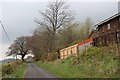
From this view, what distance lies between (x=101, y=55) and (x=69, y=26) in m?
39.9

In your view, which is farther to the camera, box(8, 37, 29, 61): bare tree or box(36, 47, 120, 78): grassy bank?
box(8, 37, 29, 61): bare tree

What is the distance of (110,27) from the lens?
36.2 m

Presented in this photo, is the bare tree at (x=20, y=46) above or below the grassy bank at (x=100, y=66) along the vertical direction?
above

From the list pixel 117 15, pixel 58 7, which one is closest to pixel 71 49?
pixel 117 15

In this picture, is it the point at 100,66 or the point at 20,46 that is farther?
the point at 20,46

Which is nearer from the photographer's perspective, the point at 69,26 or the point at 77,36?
the point at 69,26

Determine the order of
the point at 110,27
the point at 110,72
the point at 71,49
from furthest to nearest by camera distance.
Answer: the point at 71,49, the point at 110,27, the point at 110,72

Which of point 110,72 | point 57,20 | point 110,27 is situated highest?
point 57,20

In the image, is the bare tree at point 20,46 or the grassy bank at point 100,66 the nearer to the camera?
the grassy bank at point 100,66

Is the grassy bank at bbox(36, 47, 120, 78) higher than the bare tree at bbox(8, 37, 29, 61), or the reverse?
the bare tree at bbox(8, 37, 29, 61)

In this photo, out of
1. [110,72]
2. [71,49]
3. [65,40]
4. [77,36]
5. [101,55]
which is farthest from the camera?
[77,36]

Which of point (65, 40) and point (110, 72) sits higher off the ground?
point (65, 40)

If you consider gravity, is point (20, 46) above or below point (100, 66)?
above

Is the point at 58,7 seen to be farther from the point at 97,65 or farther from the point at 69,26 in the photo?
the point at 97,65
